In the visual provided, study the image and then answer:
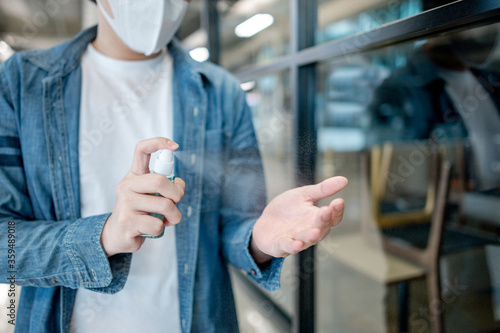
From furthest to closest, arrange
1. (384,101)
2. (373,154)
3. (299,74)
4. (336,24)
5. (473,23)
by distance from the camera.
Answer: (373,154), (384,101), (336,24), (299,74), (473,23)

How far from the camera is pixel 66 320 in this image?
66 centimetres

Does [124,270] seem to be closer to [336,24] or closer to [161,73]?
[161,73]

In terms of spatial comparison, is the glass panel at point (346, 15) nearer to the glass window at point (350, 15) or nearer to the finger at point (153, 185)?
the glass window at point (350, 15)

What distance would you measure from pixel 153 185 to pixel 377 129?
2029 mm

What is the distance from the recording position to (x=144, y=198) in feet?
1.64

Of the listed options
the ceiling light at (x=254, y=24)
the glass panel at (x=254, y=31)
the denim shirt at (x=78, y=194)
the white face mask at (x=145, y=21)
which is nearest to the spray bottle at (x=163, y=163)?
the denim shirt at (x=78, y=194)

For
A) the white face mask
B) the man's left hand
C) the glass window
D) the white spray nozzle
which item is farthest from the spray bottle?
the glass window

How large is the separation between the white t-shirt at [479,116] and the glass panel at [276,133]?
56cm

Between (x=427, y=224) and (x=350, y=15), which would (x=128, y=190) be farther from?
(x=427, y=224)

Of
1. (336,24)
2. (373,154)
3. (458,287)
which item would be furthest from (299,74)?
(373,154)

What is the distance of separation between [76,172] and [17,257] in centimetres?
20

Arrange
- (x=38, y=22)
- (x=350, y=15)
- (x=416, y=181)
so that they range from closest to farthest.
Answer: (x=38, y=22), (x=350, y=15), (x=416, y=181)

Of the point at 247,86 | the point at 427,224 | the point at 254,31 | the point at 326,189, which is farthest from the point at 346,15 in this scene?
the point at 427,224

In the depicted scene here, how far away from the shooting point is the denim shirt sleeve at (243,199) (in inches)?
28.1
